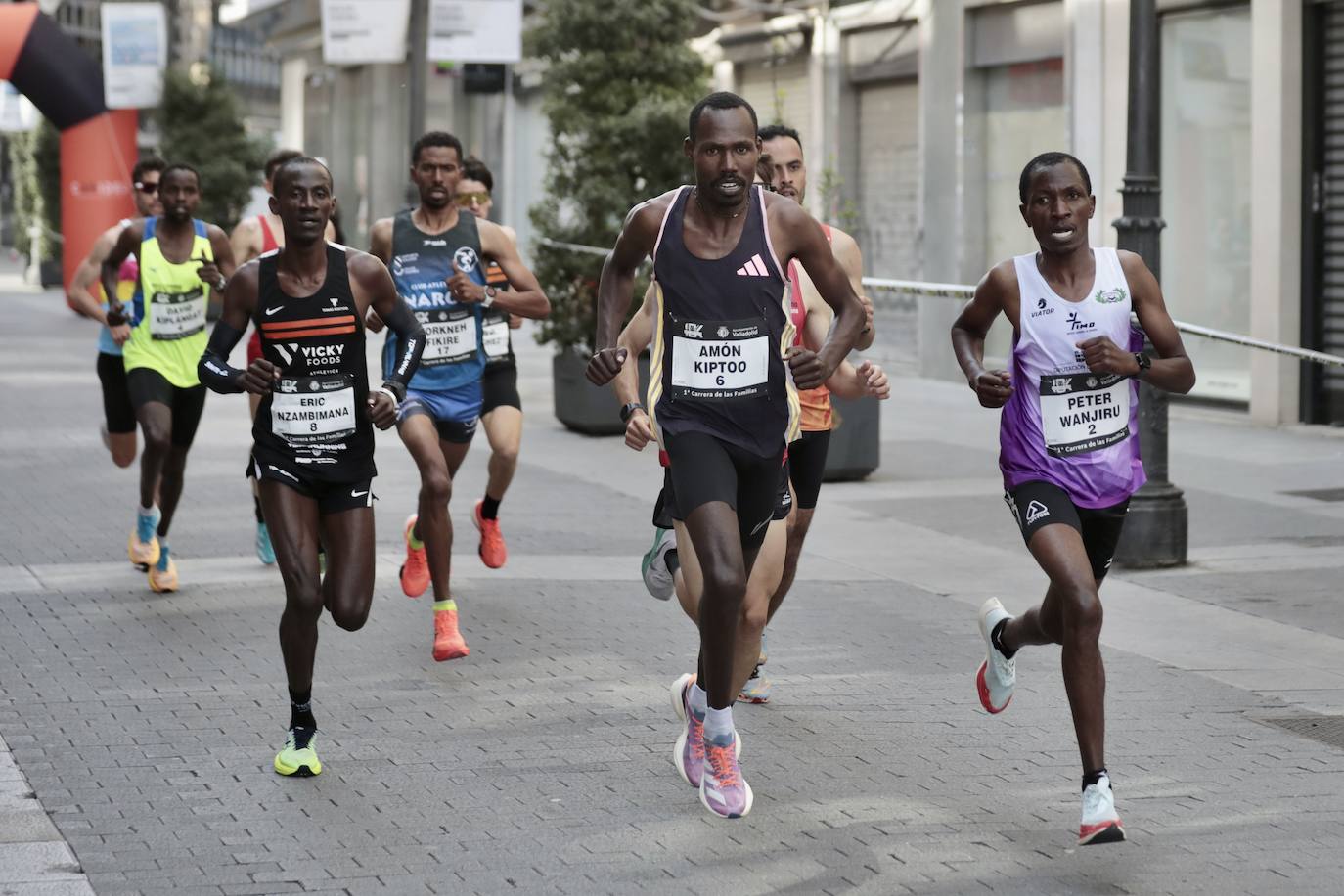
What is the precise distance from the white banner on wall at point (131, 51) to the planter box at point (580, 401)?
20514 millimetres

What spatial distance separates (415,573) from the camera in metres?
8.98

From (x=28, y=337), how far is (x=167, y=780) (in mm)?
24534

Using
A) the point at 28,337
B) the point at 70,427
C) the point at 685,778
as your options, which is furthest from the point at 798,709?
the point at 28,337

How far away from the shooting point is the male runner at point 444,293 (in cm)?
858

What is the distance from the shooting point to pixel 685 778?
605 cm

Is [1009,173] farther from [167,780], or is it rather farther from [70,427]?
[167,780]

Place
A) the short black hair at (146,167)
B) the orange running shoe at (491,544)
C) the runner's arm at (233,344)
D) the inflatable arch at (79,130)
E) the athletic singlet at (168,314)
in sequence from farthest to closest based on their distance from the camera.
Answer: the inflatable arch at (79,130) < the short black hair at (146,167) < the athletic singlet at (168,314) < the orange running shoe at (491,544) < the runner's arm at (233,344)

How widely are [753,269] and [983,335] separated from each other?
0.85 meters

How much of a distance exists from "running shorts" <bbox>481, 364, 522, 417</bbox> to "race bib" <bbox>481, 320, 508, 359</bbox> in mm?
55

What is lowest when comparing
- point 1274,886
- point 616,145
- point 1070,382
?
point 1274,886

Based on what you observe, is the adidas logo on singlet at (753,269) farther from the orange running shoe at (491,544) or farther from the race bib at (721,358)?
the orange running shoe at (491,544)

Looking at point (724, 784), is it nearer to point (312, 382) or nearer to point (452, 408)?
point (312, 382)

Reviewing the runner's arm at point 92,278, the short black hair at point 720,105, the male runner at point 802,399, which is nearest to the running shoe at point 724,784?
the male runner at point 802,399

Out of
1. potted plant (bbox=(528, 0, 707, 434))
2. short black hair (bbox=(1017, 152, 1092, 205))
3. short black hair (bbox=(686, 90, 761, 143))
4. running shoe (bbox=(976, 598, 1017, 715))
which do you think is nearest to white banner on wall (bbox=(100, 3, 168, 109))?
potted plant (bbox=(528, 0, 707, 434))
